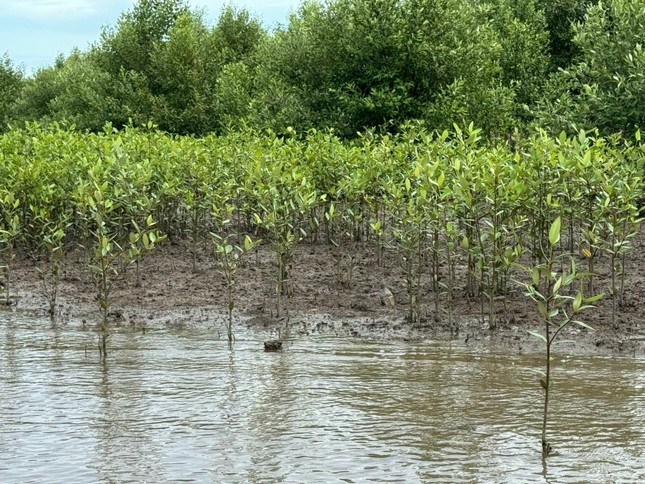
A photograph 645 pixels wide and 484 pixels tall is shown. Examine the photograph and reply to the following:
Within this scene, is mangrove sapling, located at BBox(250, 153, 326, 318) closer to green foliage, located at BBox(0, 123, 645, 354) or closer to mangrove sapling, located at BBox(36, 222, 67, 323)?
green foliage, located at BBox(0, 123, 645, 354)

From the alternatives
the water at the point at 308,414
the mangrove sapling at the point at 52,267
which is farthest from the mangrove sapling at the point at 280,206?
the mangrove sapling at the point at 52,267

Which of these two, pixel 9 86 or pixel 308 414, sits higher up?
pixel 9 86

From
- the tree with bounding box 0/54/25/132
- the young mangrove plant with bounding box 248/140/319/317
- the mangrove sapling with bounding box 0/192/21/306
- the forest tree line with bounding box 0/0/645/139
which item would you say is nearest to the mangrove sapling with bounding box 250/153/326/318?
the young mangrove plant with bounding box 248/140/319/317

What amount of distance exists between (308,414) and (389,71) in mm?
20297

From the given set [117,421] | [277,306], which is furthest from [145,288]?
[117,421]

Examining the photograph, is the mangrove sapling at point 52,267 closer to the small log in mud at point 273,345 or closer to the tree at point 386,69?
the small log in mud at point 273,345

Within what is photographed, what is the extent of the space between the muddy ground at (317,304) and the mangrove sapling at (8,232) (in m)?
0.23

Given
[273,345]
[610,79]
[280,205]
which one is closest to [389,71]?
[610,79]

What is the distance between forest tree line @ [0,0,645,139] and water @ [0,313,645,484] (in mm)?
6588

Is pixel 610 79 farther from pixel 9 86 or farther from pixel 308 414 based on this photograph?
pixel 9 86

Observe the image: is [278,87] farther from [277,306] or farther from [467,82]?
[277,306]

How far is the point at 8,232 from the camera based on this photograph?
1424cm

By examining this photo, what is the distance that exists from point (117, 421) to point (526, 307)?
652 cm

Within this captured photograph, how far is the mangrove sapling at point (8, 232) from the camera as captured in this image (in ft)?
47.1
